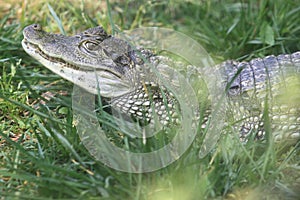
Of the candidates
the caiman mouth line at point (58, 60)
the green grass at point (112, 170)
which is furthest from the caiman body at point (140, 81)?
the green grass at point (112, 170)

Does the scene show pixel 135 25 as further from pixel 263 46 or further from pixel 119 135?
pixel 119 135

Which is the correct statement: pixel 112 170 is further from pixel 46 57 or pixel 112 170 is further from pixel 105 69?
pixel 46 57

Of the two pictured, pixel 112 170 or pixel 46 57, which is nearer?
pixel 112 170

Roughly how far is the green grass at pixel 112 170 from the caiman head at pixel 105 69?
244 millimetres

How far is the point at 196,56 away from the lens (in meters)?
5.07

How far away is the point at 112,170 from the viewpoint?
3.25m

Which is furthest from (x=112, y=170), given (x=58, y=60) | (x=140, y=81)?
(x=58, y=60)

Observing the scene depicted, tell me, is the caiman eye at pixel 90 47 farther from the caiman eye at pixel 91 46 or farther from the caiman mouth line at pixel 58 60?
the caiman mouth line at pixel 58 60

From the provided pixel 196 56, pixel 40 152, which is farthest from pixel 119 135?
pixel 196 56

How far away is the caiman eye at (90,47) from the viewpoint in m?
4.16

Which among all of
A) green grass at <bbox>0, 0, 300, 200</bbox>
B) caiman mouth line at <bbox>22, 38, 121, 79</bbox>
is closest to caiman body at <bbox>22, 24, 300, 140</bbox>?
caiman mouth line at <bbox>22, 38, 121, 79</bbox>

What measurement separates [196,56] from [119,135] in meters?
1.56

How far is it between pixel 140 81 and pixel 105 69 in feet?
0.89

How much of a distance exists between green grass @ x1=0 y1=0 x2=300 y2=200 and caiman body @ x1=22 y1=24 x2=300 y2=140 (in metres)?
0.24
